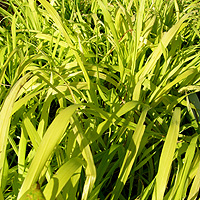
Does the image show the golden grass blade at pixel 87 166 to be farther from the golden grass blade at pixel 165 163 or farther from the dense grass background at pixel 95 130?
the golden grass blade at pixel 165 163

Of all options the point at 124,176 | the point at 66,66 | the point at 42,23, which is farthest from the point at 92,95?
the point at 42,23

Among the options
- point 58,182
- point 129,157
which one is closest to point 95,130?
point 129,157

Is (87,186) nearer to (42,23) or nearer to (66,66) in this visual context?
(66,66)

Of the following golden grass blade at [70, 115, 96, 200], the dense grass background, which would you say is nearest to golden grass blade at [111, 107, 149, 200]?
the dense grass background

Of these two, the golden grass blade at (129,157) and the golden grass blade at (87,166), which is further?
the golden grass blade at (129,157)

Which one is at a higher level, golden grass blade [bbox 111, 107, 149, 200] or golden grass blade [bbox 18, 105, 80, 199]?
golden grass blade [bbox 18, 105, 80, 199]

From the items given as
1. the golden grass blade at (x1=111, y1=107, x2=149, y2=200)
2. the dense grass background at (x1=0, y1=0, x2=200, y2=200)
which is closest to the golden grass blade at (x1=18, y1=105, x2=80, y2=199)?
the dense grass background at (x1=0, y1=0, x2=200, y2=200)

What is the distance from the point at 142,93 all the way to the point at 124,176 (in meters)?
0.41

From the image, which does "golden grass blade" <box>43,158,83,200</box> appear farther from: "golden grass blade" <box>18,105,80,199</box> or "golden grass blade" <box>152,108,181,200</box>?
"golden grass blade" <box>152,108,181,200</box>

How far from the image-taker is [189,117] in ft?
3.32

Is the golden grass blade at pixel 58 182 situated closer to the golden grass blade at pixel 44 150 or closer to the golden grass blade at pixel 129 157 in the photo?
the golden grass blade at pixel 44 150

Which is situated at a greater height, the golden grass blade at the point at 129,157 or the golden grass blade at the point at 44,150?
the golden grass blade at the point at 44,150

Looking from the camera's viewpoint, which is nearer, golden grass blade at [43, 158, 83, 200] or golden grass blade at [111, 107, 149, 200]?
golden grass blade at [43, 158, 83, 200]

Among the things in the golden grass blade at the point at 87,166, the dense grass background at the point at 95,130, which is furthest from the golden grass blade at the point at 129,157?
the golden grass blade at the point at 87,166
